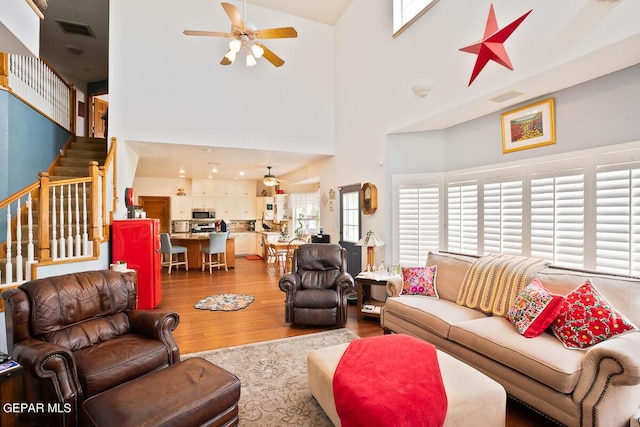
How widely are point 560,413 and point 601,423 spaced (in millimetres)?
194

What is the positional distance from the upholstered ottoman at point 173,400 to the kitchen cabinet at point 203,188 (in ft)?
27.6

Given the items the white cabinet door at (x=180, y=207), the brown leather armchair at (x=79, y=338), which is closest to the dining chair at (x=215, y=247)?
the white cabinet door at (x=180, y=207)

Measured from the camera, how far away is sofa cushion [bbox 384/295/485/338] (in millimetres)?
2809

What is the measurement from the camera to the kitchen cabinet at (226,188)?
1012 cm

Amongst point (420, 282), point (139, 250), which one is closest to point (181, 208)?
point (139, 250)

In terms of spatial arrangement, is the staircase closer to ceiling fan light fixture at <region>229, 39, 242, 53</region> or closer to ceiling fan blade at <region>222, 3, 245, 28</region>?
ceiling fan light fixture at <region>229, 39, 242, 53</region>

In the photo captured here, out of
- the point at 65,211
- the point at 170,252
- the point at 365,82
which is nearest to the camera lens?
the point at 65,211

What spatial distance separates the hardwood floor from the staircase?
60.3 inches

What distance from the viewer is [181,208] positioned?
31.4ft

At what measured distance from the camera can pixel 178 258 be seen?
7723mm

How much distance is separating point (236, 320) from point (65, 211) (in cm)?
312

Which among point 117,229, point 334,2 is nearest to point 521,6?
point 334,2

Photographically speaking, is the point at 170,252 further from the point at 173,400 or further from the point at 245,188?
the point at 173,400

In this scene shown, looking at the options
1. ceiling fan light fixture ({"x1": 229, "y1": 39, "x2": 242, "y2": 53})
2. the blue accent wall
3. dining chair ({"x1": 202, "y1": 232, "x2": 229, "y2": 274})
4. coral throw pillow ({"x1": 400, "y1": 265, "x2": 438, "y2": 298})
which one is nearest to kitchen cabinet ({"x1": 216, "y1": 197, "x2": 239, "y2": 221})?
dining chair ({"x1": 202, "y1": 232, "x2": 229, "y2": 274})
